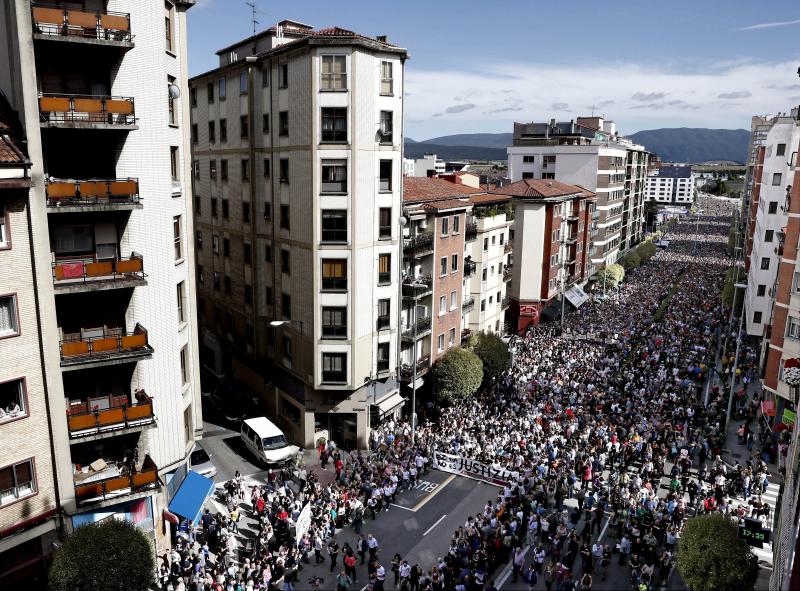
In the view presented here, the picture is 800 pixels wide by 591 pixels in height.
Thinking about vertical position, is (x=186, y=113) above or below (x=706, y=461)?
above

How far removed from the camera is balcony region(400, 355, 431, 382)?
41781 mm

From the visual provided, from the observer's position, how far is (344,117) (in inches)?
1363

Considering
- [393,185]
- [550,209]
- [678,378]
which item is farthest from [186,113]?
[550,209]

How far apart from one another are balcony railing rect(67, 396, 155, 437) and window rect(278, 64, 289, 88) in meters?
21.7

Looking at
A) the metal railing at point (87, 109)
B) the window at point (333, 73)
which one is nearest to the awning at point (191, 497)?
the metal railing at point (87, 109)

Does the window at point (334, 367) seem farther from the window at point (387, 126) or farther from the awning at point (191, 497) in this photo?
the window at point (387, 126)

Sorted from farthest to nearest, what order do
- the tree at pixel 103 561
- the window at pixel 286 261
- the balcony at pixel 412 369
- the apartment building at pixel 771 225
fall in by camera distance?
the apartment building at pixel 771 225 < the balcony at pixel 412 369 < the window at pixel 286 261 < the tree at pixel 103 561

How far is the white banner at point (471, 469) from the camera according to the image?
34031mm

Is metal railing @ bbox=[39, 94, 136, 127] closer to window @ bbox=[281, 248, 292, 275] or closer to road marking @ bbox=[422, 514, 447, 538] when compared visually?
window @ bbox=[281, 248, 292, 275]

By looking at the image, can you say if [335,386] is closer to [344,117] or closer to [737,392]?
[344,117]

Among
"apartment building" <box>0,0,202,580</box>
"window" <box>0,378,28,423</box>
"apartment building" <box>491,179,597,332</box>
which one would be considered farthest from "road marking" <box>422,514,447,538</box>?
A: "apartment building" <box>491,179,597,332</box>

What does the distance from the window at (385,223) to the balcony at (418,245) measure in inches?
132

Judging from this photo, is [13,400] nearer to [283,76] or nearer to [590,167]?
[283,76]

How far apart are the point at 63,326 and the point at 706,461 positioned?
34310mm
